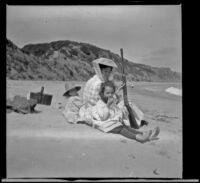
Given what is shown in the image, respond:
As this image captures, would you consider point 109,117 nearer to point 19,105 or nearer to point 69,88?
point 69,88

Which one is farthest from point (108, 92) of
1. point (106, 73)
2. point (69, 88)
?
point (69, 88)

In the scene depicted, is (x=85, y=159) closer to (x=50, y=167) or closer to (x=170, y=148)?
(x=50, y=167)

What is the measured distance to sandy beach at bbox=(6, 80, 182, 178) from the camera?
3004 mm

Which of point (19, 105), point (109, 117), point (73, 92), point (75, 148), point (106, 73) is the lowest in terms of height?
point (75, 148)

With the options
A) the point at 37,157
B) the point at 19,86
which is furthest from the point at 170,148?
the point at 19,86

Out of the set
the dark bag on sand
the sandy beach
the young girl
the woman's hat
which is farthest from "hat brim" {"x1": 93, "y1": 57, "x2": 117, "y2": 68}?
the dark bag on sand

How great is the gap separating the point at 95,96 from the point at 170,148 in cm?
110

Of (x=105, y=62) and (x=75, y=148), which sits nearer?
(x=75, y=148)

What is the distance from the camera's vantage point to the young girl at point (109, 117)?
10.0 ft

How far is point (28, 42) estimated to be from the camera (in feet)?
10.3

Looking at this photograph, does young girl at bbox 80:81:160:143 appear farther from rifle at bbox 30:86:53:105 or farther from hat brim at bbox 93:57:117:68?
rifle at bbox 30:86:53:105

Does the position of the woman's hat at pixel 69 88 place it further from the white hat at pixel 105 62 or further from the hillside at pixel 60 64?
the white hat at pixel 105 62

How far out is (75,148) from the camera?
9.91ft

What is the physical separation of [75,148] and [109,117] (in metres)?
0.55
